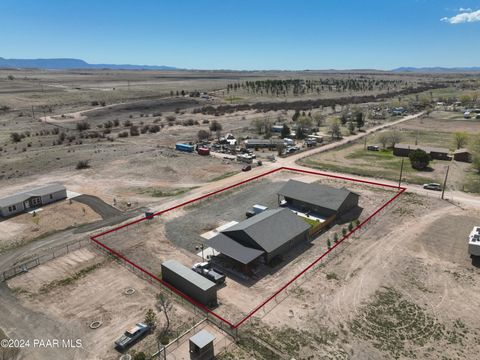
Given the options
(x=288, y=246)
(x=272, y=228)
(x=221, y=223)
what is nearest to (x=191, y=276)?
(x=272, y=228)

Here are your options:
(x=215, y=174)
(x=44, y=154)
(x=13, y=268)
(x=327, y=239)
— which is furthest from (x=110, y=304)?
(x=44, y=154)

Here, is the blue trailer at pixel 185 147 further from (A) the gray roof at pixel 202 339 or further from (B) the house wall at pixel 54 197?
(A) the gray roof at pixel 202 339

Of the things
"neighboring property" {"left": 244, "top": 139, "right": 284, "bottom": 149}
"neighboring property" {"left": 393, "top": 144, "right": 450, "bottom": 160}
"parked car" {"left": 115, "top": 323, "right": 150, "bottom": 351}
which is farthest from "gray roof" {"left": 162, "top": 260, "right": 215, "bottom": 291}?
"neighboring property" {"left": 393, "top": 144, "right": 450, "bottom": 160}

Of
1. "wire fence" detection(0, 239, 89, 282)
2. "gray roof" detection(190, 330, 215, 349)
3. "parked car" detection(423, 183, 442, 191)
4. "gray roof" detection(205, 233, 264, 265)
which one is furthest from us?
"parked car" detection(423, 183, 442, 191)

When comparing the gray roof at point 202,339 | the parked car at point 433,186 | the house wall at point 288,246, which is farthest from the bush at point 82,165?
the parked car at point 433,186

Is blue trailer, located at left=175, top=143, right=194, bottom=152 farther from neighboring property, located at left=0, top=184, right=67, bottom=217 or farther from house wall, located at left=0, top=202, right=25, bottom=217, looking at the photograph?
house wall, located at left=0, top=202, right=25, bottom=217

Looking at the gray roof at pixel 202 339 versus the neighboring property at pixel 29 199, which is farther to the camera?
the neighboring property at pixel 29 199
